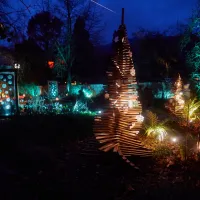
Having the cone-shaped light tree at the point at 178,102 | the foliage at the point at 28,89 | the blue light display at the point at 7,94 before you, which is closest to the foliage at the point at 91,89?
the foliage at the point at 28,89

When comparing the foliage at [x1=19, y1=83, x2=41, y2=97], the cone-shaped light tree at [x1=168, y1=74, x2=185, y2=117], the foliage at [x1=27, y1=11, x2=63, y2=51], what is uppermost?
the foliage at [x1=27, y1=11, x2=63, y2=51]

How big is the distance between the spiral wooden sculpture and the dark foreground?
0.37 meters

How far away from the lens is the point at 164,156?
6391 millimetres

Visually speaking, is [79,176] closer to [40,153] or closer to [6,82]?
[40,153]

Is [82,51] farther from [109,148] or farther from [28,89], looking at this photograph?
[109,148]

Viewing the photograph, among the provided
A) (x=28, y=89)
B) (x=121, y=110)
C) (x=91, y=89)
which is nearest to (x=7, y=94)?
(x=28, y=89)

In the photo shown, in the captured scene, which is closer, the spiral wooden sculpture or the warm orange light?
A: the spiral wooden sculpture

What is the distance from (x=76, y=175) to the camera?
5.49 metres

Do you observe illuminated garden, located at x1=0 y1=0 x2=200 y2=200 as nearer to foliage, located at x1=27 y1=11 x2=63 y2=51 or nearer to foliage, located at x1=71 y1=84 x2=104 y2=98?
foliage, located at x1=71 y1=84 x2=104 y2=98

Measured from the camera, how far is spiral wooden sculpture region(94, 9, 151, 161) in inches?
252

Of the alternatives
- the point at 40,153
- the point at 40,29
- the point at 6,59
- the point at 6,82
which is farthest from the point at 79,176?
the point at 40,29

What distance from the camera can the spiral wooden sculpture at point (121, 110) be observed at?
639 cm

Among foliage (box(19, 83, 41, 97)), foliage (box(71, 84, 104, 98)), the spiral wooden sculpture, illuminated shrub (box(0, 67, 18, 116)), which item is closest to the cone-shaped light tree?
the spiral wooden sculpture

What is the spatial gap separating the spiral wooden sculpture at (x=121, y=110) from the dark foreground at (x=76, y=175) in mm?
369
